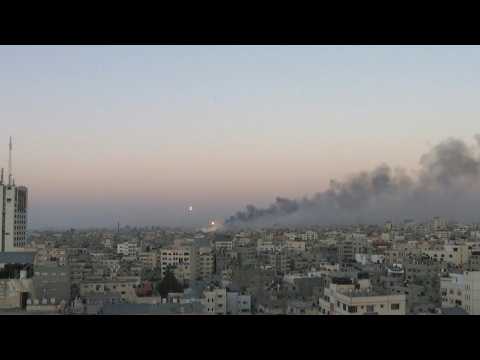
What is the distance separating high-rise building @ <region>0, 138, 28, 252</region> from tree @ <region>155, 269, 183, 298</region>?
7.93 feet

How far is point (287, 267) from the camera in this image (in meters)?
11.0

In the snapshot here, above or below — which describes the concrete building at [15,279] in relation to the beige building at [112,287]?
above

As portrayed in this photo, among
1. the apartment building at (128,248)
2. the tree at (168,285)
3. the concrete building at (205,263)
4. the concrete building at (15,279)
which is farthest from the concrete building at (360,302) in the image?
the apartment building at (128,248)

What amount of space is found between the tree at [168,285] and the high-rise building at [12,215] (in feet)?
7.93

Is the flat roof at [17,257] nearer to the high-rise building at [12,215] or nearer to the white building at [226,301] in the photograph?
the high-rise building at [12,215]

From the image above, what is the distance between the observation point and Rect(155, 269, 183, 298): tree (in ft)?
29.7

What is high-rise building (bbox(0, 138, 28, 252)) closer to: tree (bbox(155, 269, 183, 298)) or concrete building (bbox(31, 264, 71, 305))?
concrete building (bbox(31, 264, 71, 305))

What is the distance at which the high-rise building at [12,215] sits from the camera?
300 inches

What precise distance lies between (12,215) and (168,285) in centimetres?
312
